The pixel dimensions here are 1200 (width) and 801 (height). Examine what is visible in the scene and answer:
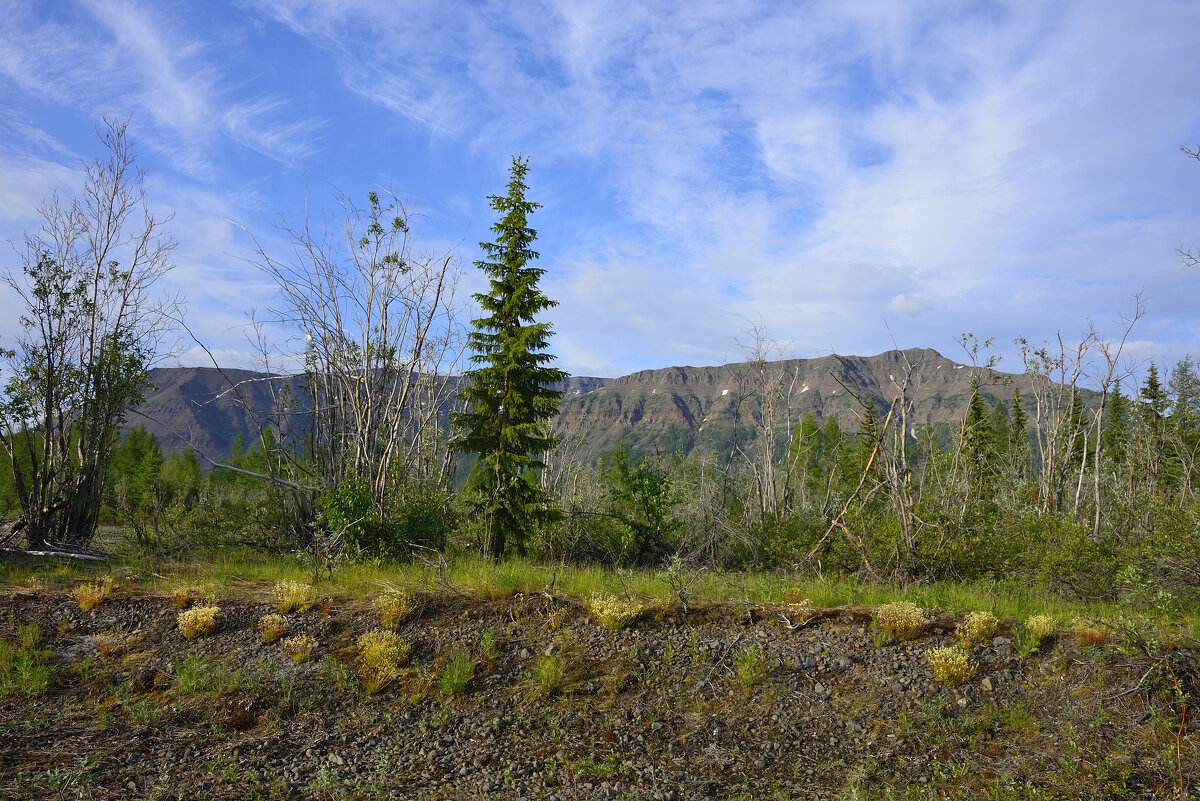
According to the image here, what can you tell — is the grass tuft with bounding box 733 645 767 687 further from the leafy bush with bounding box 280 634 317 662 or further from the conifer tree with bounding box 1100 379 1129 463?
the conifer tree with bounding box 1100 379 1129 463

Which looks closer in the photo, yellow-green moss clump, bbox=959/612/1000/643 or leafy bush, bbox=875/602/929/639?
yellow-green moss clump, bbox=959/612/1000/643

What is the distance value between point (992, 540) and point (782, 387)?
865 centimetres

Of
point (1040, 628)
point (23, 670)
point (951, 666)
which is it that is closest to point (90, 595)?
point (23, 670)

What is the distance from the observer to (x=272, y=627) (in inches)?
279

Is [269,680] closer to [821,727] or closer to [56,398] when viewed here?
[821,727]

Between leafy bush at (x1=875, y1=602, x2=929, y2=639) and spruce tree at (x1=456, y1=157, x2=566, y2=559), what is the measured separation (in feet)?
20.3

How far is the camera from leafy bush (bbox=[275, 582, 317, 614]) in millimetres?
7582

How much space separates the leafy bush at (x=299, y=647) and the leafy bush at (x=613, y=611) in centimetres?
315

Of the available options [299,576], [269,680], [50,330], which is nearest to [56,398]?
[50,330]

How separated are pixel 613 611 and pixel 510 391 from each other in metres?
5.29

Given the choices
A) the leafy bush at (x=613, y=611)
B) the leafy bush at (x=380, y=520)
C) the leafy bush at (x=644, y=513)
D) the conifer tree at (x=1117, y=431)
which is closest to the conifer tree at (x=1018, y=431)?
the conifer tree at (x=1117, y=431)

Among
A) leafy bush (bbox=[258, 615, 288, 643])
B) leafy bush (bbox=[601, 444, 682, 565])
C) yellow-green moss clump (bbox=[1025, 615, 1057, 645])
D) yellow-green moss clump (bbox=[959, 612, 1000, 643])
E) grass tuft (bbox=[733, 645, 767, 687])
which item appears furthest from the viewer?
leafy bush (bbox=[601, 444, 682, 565])

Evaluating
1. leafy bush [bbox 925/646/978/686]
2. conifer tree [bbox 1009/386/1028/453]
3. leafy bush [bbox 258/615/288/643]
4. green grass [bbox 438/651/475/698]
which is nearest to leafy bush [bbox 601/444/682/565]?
green grass [bbox 438/651/475/698]

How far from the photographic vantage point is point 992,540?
10273 mm
